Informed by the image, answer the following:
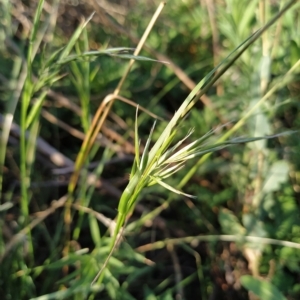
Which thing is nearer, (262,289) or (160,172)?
(160,172)

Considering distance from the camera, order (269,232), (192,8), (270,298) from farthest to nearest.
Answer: (192,8) → (269,232) → (270,298)

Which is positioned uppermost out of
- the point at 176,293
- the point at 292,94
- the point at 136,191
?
the point at 292,94

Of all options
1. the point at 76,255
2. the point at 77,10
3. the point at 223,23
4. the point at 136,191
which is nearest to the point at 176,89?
the point at 223,23

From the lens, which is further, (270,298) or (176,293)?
(176,293)

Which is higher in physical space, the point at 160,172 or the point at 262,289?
the point at 160,172

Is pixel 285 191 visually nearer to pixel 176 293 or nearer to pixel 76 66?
pixel 176 293
